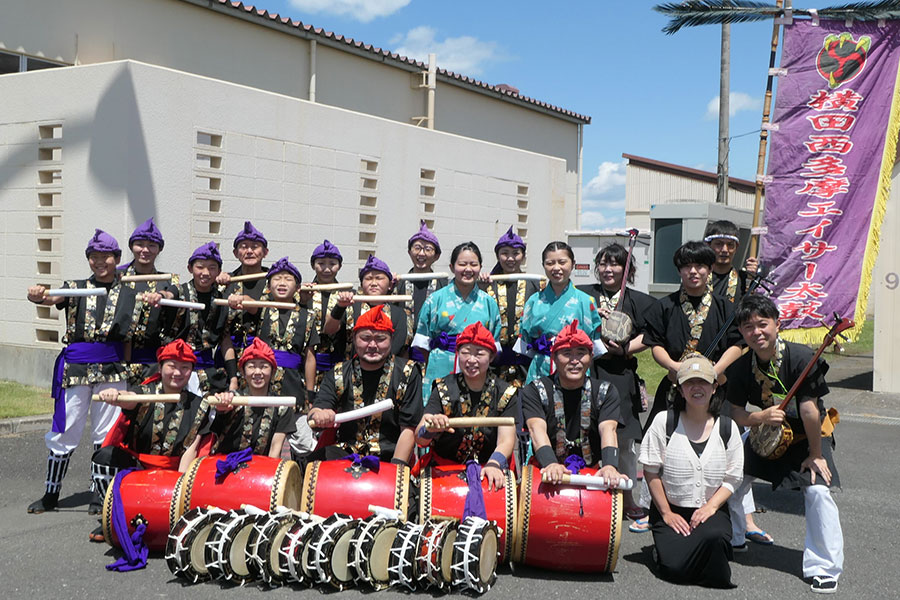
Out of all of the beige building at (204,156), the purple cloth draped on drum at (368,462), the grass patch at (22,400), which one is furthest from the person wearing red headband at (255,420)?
the beige building at (204,156)

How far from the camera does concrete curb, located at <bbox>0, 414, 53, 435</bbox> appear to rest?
769 cm

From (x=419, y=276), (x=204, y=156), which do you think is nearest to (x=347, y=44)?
(x=204, y=156)

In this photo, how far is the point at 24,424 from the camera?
7.83 meters

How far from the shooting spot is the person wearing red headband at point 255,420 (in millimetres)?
5133

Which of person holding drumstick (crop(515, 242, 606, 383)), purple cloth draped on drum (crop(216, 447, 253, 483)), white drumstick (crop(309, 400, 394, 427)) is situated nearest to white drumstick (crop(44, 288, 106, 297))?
purple cloth draped on drum (crop(216, 447, 253, 483))

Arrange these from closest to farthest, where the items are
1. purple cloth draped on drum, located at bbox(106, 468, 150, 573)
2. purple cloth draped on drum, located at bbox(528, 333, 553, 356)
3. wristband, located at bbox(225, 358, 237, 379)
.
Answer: purple cloth draped on drum, located at bbox(106, 468, 150, 573)
purple cloth draped on drum, located at bbox(528, 333, 553, 356)
wristband, located at bbox(225, 358, 237, 379)

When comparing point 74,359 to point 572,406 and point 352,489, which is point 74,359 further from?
point 572,406

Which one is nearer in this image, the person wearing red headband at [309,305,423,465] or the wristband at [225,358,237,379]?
the person wearing red headband at [309,305,423,465]

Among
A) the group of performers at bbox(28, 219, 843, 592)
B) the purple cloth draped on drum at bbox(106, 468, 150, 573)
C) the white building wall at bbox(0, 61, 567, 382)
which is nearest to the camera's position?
the purple cloth draped on drum at bbox(106, 468, 150, 573)

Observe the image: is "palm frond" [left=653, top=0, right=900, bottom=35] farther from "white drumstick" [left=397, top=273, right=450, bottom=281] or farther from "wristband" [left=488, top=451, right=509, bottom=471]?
"wristband" [left=488, top=451, right=509, bottom=471]

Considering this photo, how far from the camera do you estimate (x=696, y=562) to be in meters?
4.29

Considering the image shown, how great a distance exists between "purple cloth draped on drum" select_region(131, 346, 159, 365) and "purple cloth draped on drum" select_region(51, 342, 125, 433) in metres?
0.14

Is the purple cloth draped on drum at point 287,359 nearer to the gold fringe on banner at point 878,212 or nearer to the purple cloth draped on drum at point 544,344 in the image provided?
the purple cloth draped on drum at point 544,344

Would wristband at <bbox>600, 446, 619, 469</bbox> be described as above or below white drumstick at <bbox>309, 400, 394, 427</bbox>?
below
